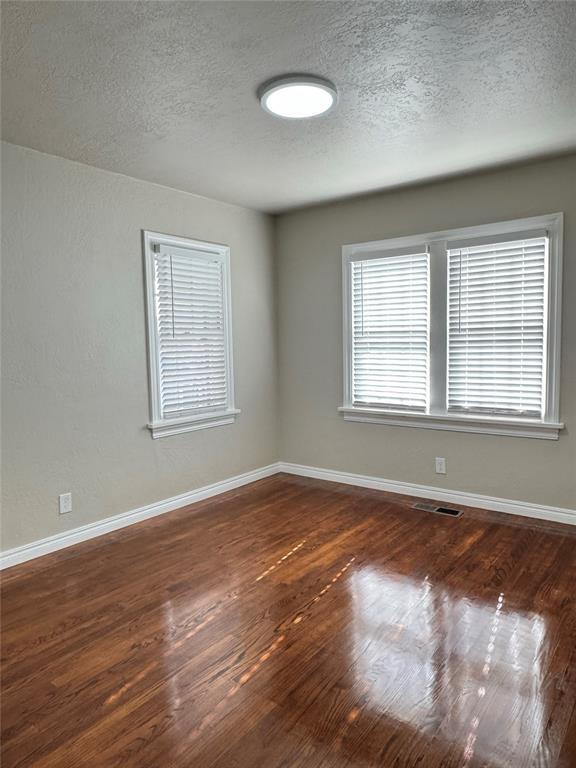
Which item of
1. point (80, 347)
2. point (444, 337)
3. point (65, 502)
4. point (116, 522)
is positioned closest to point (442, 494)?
point (444, 337)

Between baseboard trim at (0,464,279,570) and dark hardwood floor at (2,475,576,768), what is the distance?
0.08m

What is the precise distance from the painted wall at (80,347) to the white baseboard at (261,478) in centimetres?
7

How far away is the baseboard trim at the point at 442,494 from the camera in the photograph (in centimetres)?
377

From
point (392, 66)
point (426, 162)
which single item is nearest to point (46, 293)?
point (392, 66)

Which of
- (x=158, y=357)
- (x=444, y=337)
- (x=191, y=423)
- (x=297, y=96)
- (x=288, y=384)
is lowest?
(x=191, y=423)

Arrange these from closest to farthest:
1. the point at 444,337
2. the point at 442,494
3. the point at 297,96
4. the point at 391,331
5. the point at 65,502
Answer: the point at 297,96 < the point at 65,502 < the point at 444,337 < the point at 442,494 < the point at 391,331

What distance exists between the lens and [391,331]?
448cm

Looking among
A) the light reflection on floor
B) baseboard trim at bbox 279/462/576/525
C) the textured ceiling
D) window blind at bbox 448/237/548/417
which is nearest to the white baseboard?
baseboard trim at bbox 279/462/576/525

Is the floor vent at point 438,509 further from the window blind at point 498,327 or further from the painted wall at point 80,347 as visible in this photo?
the painted wall at point 80,347

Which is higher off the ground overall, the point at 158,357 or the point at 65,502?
the point at 158,357

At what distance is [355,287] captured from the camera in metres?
4.68

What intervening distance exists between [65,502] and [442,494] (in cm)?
294

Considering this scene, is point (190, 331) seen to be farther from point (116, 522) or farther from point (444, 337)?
point (444, 337)

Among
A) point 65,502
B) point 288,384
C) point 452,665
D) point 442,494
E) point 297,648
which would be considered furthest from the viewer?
point 288,384
